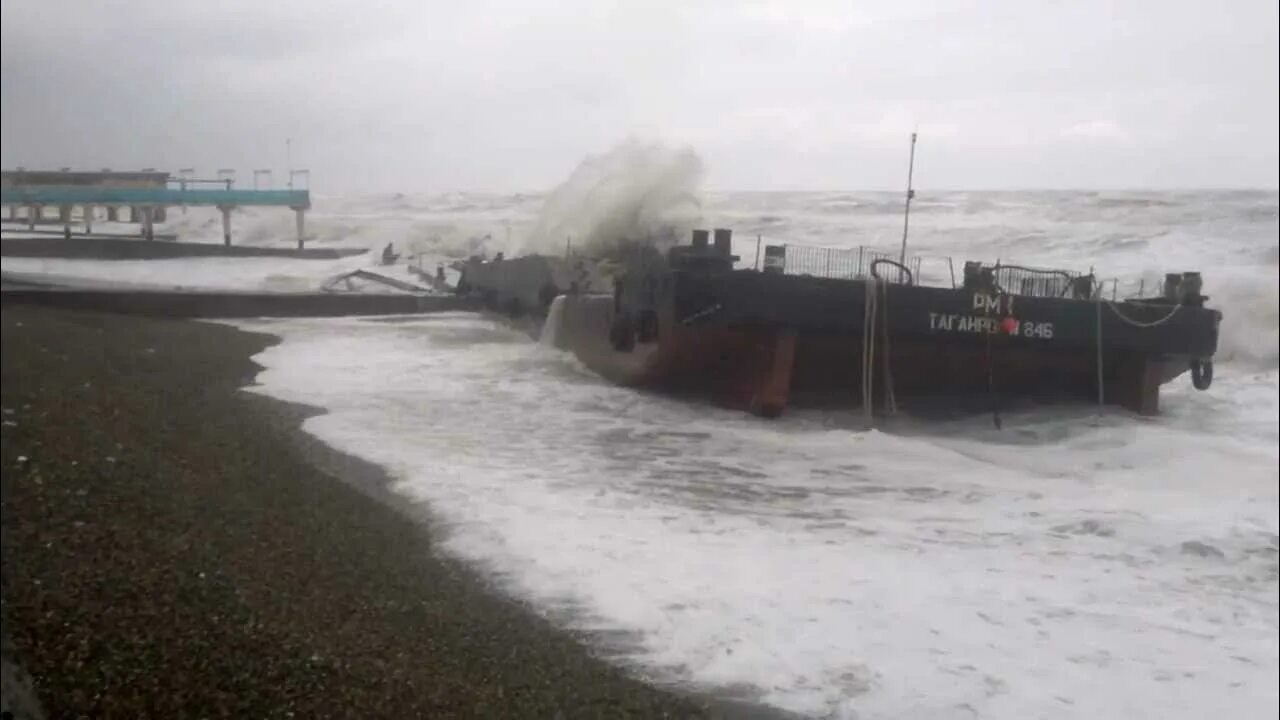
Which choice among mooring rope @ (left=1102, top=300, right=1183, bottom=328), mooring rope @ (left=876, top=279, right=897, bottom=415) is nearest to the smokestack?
mooring rope @ (left=876, top=279, right=897, bottom=415)

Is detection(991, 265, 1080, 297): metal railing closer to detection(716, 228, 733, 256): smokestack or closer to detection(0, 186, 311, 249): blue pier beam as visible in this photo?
detection(716, 228, 733, 256): smokestack

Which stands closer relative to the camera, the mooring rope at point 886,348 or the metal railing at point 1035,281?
the mooring rope at point 886,348

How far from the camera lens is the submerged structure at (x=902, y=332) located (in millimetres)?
10680

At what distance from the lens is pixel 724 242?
1105 cm

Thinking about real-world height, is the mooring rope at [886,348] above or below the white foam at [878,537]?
above

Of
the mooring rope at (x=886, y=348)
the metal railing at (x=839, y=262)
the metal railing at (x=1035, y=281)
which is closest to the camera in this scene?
the mooring rope at (x=886, y=348)

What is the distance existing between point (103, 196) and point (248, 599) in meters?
29.7

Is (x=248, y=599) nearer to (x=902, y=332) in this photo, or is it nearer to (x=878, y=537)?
(x=878, y=537)

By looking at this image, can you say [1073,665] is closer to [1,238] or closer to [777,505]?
[777,505]

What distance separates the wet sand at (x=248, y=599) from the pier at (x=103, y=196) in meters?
23.4

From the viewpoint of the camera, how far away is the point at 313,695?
12.2 ft

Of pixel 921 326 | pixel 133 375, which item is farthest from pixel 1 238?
pixel 921 326

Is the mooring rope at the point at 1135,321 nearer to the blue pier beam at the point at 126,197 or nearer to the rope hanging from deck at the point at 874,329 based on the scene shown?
the rope hanging from deck at the point at 874,329

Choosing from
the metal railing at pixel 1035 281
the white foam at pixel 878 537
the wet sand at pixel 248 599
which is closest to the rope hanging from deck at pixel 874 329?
the white foam at pixel 878 537
